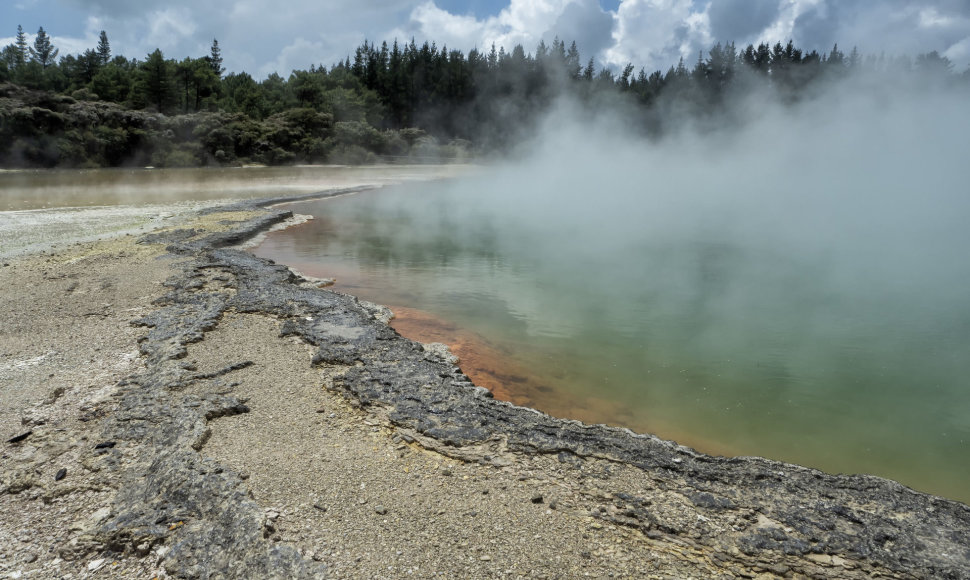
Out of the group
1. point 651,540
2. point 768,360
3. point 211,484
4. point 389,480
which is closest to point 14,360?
point 211,484

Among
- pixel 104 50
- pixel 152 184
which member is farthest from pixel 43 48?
pixel 152 184

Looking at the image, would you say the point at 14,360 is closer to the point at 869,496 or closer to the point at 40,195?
the point at 869,496

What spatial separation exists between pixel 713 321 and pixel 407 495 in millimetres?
4263

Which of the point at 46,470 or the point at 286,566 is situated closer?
the point at 286,566

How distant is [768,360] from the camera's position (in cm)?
472

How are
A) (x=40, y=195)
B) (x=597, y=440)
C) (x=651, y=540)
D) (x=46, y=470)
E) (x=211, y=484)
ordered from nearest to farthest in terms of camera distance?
(x=651, y=540) < (x=211, y=484) < (x=46, y=470) < (x=597, y=440) < (x=40, y=195)

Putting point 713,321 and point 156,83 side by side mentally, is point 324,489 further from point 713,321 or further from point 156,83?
point 156,83

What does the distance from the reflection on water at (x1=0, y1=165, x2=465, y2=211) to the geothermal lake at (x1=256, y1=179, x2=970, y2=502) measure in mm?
6614

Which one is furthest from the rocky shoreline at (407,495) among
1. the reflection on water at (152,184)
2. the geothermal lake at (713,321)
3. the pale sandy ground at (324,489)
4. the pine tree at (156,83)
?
the pine tree at (156,83)

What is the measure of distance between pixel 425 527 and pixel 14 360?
337cm

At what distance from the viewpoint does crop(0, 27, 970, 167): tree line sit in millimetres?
24953

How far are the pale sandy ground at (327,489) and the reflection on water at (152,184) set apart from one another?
11913 mm

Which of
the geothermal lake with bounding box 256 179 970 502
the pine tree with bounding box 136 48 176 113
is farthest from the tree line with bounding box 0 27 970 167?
the geothermal lake with bounding box 256 179 970 502

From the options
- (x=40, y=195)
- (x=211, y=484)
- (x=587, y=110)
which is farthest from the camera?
(x=587, y=110)
